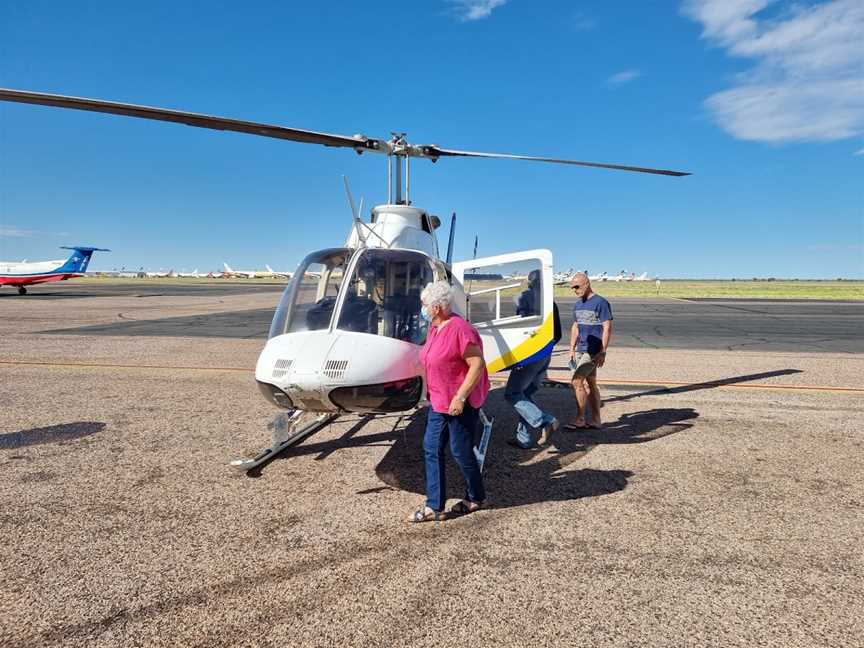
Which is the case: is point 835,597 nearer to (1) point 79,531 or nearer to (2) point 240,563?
(2) point 240,563

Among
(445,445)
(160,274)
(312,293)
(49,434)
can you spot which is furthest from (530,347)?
(160,274)

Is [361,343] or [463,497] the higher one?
[361,343]

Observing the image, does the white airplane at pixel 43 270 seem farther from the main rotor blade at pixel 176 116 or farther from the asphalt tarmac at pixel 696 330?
the main rotor blade at pixel 176 116

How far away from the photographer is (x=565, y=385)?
9.39 meters

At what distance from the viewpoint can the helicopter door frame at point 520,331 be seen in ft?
18.7

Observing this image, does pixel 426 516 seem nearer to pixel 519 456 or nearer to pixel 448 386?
pixel 448 386

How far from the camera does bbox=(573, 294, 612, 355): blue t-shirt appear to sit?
20.3 feet

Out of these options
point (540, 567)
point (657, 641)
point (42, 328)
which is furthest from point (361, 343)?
point (42, 328)

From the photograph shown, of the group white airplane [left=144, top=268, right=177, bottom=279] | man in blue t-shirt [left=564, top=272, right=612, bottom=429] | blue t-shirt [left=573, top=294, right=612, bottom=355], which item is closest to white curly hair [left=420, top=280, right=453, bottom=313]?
man in blue t-shirt [left=564, top=272, right=612, bottom=429]

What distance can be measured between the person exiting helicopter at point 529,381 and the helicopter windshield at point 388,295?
1.44m

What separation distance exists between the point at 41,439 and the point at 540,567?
5.75 meters

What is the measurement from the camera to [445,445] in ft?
12.6

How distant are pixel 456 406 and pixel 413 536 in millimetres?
1011

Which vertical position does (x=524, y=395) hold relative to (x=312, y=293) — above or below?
below
